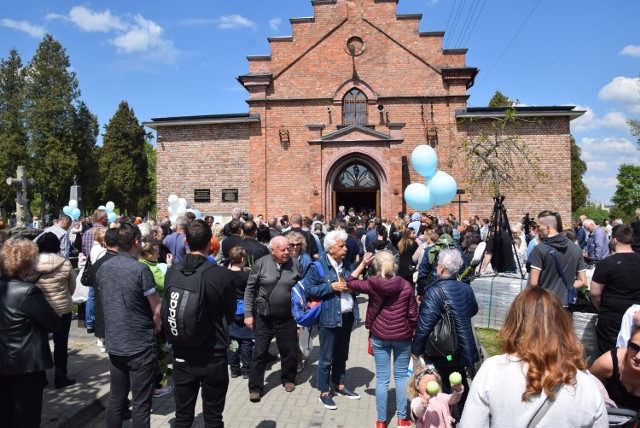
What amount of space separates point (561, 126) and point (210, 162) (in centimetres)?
1596

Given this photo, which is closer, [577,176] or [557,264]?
[557,264]

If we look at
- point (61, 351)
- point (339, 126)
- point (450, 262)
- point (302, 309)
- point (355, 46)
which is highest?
point (355, 46)

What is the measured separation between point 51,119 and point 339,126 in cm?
2945

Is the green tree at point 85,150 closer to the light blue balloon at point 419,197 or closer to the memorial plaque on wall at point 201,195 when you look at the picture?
the memorial plaque on wall at point 201,195

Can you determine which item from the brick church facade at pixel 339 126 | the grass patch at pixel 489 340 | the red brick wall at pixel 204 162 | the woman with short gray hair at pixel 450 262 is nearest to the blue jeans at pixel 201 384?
the woman with short gray hair at pixel 450 262

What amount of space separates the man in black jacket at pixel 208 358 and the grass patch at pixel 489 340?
4.56m

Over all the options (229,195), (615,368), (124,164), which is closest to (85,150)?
(124,164)

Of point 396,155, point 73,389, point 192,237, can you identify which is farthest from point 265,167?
point 192,237

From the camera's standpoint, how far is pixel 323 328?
5.66 metres

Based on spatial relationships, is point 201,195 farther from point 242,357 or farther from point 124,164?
point 124,164

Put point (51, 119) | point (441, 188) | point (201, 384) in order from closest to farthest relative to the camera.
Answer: point (201, 384)
point (441, 188)
point (51, 119)

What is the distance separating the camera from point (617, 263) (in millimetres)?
4766

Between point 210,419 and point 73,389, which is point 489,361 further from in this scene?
point 73,389

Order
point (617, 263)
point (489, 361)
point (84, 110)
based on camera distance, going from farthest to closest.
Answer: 1. point (84, 110)
2. point (617, 263)
3. point (489, 361)
